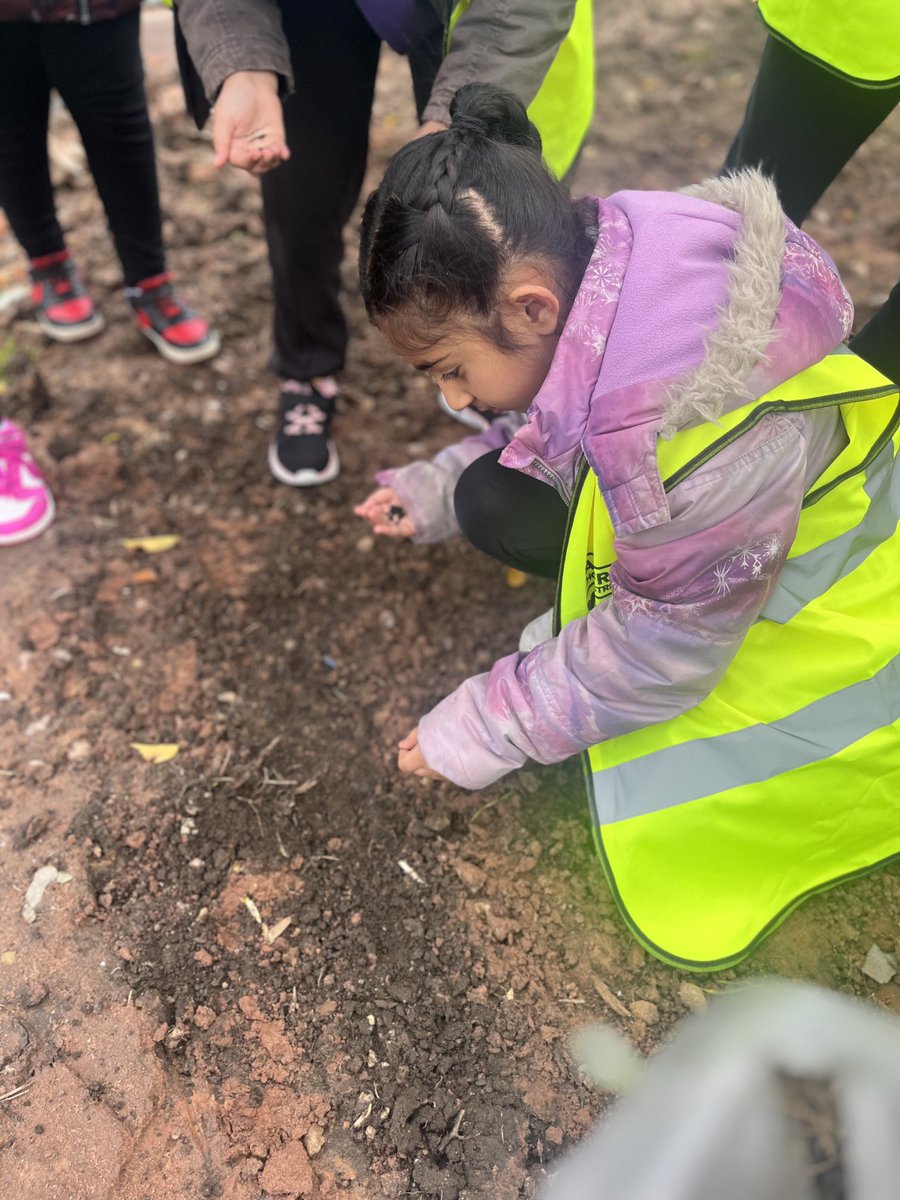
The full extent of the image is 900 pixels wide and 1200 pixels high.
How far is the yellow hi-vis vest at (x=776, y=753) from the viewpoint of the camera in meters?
1.58

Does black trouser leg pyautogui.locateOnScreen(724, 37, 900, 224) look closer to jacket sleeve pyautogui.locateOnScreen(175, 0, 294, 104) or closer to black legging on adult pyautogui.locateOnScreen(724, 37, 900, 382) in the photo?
black legging on adult pyautogui.locateOnScreen(724, 37, 900, 382)

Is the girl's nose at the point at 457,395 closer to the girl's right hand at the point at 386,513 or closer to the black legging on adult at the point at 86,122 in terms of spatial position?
the girl's right hand at the point at 386,513

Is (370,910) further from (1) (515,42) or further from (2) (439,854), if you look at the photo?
(1) (515,42)

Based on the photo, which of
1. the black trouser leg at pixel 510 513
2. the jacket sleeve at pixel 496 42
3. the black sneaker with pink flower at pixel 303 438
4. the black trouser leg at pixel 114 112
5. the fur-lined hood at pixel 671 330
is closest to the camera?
the fur-lined hood at pixel 671 330

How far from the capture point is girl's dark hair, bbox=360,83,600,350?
1.28 m

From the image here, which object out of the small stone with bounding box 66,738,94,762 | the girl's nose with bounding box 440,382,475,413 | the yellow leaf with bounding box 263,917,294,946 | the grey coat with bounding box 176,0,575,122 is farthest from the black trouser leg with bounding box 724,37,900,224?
the small stone with bounding box 66,738,94,762

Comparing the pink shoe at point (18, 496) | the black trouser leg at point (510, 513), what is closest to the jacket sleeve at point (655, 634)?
the black trouser leg at point (510, 513)

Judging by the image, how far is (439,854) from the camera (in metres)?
1.87

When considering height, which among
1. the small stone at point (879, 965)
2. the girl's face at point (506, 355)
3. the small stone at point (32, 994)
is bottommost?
the small stone at point (32, 994)

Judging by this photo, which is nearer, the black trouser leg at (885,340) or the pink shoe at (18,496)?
the black trouser leg at (885,340)

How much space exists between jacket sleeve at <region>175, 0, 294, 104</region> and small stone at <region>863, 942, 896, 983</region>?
1939mm

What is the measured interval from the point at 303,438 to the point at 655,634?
1.39m

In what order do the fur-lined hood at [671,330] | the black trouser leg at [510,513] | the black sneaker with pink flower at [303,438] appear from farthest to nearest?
the black sneaker with pink flower at [303,438] → the black trouser leg at [510,513] → the fur-lined hood at [671,330]

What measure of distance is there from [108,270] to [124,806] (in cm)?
203
